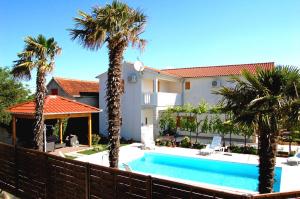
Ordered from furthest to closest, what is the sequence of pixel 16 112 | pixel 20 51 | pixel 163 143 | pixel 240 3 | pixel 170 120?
pixel 170 120 < pixel 163 143 < pixel 16 112 < pixel 240 3 < pixel 20 51

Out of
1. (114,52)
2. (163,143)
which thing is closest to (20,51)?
(114,52)

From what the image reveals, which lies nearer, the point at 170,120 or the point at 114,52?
the point at 114,52

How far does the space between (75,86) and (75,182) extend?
25.4m

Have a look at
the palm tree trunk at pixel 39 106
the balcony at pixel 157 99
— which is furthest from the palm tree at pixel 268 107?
the balcony at pixel 157 99

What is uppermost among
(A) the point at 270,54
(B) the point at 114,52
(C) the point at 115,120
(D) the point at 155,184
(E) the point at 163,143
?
(A) the point at 270,54

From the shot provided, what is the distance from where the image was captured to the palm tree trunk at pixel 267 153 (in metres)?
7.80

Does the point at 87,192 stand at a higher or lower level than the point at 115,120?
lower

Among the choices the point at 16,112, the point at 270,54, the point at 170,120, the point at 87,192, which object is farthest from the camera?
the point at 270,54

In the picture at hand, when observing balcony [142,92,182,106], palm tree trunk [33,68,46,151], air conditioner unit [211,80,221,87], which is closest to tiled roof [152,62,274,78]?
air conditioner unit [211,80,221,87]

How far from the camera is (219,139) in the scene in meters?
23.0

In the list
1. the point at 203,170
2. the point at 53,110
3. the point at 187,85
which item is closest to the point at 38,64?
the point at 53,110

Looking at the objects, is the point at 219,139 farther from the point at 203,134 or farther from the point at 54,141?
the point at 54,141

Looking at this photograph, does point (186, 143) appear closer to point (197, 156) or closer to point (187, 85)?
point (197, 156)

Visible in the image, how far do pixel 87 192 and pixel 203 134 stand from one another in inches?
888
